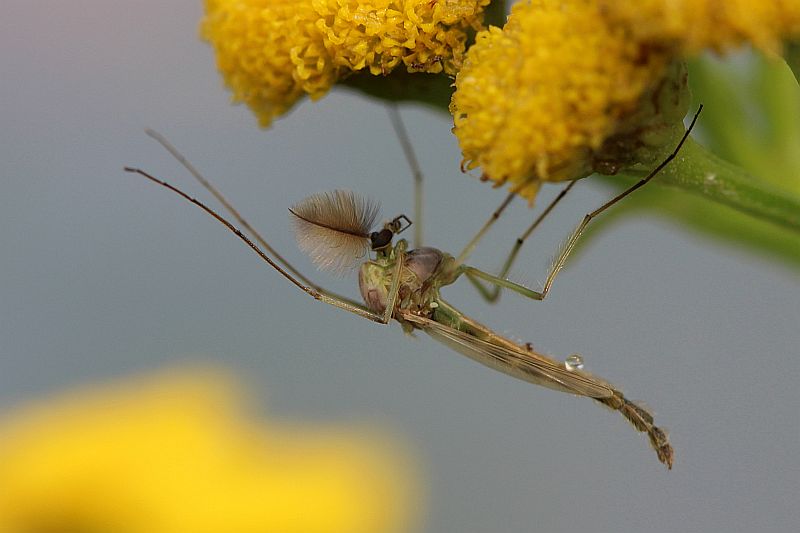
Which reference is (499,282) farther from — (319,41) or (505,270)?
(319,41)

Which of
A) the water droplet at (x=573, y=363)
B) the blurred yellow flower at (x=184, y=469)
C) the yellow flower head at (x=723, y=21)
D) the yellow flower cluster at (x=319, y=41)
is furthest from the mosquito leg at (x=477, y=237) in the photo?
the blurred yellow flower at (x=184, y=469)

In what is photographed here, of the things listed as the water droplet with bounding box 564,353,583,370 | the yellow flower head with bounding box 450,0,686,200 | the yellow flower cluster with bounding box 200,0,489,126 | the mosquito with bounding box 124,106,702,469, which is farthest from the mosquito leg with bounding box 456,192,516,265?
the yellow flower head with bounding box 450,0,686,200

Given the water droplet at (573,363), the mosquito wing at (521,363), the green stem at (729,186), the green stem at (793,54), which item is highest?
the green stem at (793,54)

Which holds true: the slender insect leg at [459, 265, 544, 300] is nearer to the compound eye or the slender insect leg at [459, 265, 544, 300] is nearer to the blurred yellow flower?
the compound eye

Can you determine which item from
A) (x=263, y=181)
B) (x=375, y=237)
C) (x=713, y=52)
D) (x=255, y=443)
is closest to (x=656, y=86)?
(x=713, y=52)

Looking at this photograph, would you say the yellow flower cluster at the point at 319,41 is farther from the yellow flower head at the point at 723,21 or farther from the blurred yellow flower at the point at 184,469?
the blurred yellow flower at the point at 184,469

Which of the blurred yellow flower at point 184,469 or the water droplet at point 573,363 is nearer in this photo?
the water droplet at point 573,363

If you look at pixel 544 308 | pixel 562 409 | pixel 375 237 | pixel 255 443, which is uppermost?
pixel 544 308

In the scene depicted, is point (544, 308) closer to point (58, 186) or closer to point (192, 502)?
point (192, 502)
